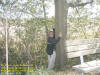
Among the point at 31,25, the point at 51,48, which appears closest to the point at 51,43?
the point at 51,48

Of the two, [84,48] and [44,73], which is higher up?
[84,48]

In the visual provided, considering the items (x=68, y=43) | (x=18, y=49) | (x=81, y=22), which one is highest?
(x=81, y=22)

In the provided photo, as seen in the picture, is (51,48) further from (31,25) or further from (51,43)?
(31,25)

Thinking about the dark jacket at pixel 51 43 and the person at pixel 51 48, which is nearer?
the dark jacket at pixel 51 43

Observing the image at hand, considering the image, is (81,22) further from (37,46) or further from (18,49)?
(18,49)

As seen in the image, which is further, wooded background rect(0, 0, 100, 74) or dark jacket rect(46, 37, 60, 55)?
wooded background rect(0, 0, 100, 74)

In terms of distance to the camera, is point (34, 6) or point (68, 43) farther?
point (34, 6)

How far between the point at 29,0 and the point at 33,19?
0.59 m

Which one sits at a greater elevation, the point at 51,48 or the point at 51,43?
the point at 51,43

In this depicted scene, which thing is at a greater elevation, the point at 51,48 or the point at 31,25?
the point at 31,25

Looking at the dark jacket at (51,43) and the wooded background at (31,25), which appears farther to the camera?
the wooded background at (31,25)

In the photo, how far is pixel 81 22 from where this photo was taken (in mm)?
4281

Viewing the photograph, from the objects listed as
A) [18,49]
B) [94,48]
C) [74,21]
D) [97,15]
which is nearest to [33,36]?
[18,49]

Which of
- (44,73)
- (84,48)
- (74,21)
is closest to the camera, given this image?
(44,73)
